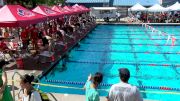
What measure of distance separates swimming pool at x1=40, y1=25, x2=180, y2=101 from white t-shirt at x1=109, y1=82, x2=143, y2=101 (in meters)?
4.59

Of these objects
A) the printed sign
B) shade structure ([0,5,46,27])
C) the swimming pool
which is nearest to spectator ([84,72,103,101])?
the swimming pool

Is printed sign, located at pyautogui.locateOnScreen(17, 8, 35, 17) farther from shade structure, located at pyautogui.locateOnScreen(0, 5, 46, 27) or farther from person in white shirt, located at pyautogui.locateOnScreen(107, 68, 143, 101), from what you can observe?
person in white shirt, located at pyautogui.locateOnScreen(107, 68, 143, 101)

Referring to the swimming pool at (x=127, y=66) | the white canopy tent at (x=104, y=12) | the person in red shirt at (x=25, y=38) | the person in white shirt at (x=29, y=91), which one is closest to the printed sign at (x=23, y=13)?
the person in red shirt at (x=25, y=38)

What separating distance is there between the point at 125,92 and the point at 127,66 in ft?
29.3

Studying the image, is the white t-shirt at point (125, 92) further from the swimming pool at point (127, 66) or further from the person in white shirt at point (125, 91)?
the swimming pool at point (127, 66)

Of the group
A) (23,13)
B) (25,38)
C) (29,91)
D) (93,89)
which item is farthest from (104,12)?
(29,91)

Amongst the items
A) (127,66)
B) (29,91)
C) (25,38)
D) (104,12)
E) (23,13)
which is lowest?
(127,66)

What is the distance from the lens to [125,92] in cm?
359

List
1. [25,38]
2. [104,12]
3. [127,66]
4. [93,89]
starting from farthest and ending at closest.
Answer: [104,12], [25,38], [127,66], [93,89]

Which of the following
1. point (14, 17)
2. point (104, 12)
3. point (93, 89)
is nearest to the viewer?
point (93, 89)

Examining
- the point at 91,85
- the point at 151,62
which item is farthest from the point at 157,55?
the point at 91,85

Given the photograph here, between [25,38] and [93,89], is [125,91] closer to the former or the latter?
[93,89]

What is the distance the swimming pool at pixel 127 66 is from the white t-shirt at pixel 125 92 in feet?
15.1

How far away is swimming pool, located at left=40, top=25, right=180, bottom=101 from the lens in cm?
944
